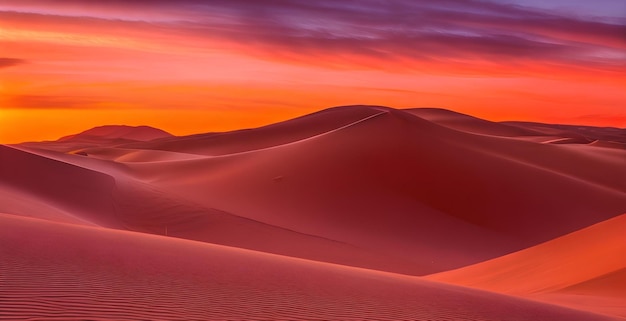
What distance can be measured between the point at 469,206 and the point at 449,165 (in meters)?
6.68

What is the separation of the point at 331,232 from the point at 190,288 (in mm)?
21341

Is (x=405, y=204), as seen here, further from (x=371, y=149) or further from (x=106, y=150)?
(x=106, y=150)

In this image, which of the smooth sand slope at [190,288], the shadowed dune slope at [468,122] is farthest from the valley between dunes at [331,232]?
the shadowed dune slope at [468,122]

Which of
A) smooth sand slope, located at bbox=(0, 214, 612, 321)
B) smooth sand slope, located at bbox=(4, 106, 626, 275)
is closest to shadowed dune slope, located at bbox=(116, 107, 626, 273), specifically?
smooth sand slope, located at bbox=(4, 106, 626, 275)

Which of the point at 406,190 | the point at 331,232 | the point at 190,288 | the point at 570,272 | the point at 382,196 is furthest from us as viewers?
the point at 406,190

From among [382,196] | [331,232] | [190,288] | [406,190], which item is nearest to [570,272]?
[190,288]

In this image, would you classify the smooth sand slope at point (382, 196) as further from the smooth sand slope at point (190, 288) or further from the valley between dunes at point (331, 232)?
the smooth sand slope at point (190, 288)

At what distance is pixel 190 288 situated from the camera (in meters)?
9.59

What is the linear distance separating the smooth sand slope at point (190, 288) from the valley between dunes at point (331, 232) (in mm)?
40

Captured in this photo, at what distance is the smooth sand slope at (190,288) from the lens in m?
8.08

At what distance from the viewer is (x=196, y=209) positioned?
107ft

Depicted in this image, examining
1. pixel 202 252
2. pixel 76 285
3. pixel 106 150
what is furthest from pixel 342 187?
pixel 106 150

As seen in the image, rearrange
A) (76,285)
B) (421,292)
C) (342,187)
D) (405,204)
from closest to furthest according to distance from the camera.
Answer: (76,285) < (421,292) < (405,204) < (342,187)

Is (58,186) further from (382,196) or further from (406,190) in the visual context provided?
(406,190)
